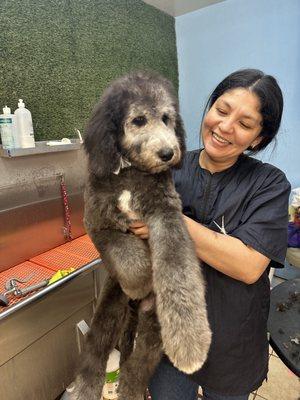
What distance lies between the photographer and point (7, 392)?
145 cm

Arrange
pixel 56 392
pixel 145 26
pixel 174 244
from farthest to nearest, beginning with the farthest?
1. pixel 145 26
2. pixel 56 392
3. pixel 174 244

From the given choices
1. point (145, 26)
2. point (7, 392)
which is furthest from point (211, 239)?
point (145, 26)

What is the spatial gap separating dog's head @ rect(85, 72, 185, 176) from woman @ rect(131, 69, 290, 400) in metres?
0.19

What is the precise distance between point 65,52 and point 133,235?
151 centimetres

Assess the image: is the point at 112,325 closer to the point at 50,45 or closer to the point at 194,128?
the point at 50,45

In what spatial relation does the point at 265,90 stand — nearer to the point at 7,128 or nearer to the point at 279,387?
the point at 7,128

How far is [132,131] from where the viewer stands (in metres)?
0.95

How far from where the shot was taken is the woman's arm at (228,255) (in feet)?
2.90

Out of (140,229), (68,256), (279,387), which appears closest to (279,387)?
(279,387)

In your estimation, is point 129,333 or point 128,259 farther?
point 129,333

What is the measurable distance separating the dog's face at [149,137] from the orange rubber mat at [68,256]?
38.3 inches

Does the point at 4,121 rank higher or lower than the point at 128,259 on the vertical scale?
higher

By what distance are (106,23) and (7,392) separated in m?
2.44

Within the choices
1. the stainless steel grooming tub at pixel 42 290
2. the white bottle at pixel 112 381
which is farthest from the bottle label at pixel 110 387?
the stainless steel grooming tub at pixel 42 290
